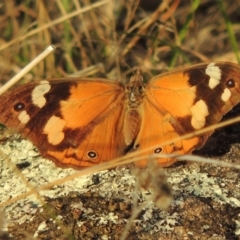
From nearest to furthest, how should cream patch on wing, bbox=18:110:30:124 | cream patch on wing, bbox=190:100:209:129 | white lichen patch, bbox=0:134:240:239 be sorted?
white lichen patch, bbox=0:134:240:239
cream patch on wing, bbox=190:100:209:129
cream patch on wing, bbox=18:110:30:124

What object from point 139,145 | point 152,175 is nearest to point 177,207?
point 139,145

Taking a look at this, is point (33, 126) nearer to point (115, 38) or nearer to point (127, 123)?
point (127, 123)

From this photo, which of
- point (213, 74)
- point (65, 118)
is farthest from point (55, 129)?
point (213, 74)

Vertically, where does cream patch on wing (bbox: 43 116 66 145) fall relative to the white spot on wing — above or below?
below

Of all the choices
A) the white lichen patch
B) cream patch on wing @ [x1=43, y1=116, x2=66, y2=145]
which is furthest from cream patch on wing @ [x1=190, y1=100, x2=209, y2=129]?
cream patch on wing @ [x1=43, y1=116, x2=66, y2=145]

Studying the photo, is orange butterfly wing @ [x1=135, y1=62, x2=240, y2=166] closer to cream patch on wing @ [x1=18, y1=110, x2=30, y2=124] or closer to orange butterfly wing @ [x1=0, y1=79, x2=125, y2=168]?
orange butterfly wing @ [x1=0, y1=79, x2=125, y2=168]

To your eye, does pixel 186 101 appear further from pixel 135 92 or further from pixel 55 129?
pixel 55 129

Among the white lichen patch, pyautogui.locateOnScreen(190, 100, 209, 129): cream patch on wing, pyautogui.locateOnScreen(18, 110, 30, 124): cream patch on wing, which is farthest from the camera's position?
pyautogui.locateOnScreen(18, 110, 30, 124): cream patch on wing

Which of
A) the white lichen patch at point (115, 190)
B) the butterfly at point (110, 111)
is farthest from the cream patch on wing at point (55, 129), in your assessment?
the white lichen patch at point (115, 190)
